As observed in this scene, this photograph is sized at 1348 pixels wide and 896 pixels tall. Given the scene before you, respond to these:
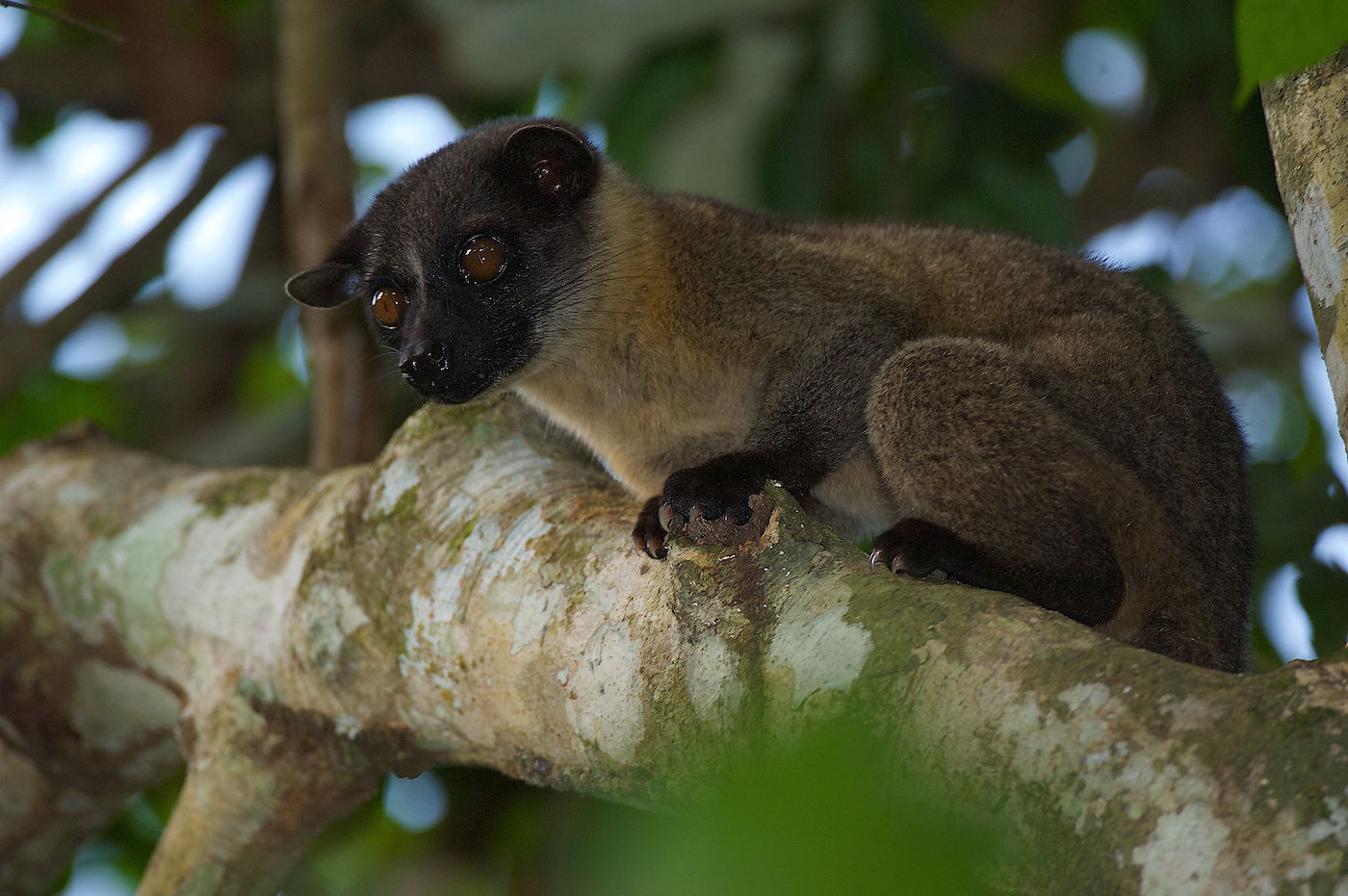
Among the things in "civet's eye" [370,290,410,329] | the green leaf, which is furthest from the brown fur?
the green leaf

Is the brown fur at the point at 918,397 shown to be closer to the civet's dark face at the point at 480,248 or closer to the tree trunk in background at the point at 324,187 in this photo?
the civet's dark face at the point at 480,248

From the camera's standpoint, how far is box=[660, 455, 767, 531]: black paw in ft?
9.96

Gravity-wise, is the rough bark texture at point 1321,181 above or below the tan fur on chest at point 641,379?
above

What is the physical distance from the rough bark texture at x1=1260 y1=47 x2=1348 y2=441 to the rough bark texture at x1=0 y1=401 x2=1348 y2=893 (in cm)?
82

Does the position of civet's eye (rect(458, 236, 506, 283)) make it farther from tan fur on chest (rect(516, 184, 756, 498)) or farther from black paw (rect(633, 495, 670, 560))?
black paw (rect(633, 495, 670, 560))

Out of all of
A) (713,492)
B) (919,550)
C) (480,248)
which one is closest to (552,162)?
(480,248)

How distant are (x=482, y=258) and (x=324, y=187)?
1.99m

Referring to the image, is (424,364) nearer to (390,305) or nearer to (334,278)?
(390,305)

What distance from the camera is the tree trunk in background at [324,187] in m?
5.77

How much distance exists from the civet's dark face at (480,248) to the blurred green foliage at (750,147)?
50.4 inches

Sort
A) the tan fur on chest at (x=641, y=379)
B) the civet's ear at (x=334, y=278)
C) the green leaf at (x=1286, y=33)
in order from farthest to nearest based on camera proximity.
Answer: the civet's ear at (x=334, y=278) < the tan fur on chest at (x=641, y=379) < the green leaf at (x=1286, y=33)

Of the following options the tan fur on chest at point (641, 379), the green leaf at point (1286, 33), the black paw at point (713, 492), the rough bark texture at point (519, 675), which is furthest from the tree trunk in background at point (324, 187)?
the green leaf at point (1286, 33)

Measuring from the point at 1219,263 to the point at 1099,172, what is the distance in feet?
3.82

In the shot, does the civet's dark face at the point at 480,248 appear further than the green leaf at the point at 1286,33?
Yes
